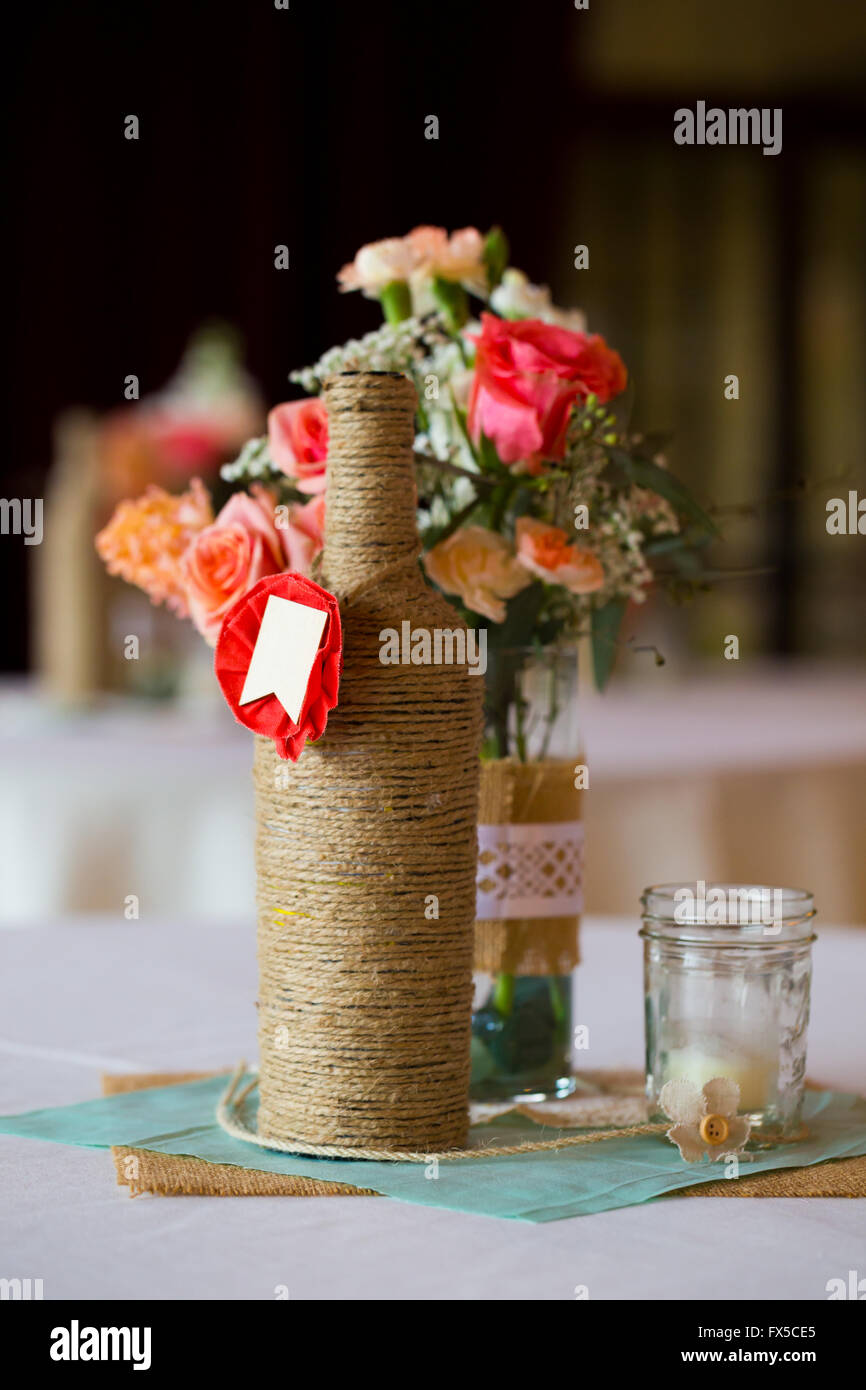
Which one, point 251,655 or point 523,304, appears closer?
point 251,655

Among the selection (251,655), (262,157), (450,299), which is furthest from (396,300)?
(262,157)

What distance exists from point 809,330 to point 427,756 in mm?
5503

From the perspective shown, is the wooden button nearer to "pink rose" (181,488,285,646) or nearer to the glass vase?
the glass vase

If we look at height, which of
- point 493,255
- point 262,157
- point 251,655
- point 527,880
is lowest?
point 527,880

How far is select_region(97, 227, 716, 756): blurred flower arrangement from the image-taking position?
83 cm

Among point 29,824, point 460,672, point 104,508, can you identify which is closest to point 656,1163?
point 460,672

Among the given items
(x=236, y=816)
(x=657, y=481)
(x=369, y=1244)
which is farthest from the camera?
(x=236, y=816)

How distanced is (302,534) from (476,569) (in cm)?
9

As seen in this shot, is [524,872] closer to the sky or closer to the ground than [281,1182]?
closer to the sky

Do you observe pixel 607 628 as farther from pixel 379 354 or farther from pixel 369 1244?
pixel 369 1244

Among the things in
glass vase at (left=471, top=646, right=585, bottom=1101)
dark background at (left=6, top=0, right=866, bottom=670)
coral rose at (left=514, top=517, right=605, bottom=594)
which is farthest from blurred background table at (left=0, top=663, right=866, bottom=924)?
dark background at (left=6, top=0, right=866, bottom=670)

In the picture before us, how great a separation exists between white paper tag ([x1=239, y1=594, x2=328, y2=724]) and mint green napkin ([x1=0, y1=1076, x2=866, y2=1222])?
20 cm

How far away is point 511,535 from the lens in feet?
2.93

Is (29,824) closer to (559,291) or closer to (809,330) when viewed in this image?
(559,291)
